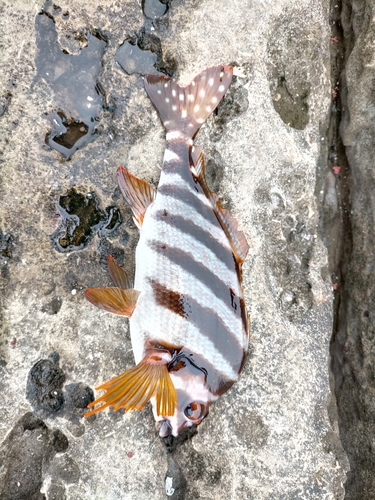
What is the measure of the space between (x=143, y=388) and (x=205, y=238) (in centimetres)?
94

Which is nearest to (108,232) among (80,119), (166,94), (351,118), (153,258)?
(153,258)

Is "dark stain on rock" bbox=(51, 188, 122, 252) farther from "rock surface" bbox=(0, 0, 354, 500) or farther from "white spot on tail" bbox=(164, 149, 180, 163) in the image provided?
"white spot on tail" bbox=(164, 149, 180, 163)

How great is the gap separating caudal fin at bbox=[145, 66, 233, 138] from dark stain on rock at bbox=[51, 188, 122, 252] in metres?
0.71

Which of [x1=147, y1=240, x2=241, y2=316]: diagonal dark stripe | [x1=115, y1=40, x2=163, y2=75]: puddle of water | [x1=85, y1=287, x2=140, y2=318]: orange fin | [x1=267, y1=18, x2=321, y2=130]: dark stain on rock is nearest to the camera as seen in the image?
[x1=85, y1=287, x2=140, y2=318]: orange fin

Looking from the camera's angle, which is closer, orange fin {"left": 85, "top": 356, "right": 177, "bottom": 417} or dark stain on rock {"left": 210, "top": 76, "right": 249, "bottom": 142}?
orange fin {"left": 85, "top": 356, "right": 177, "bottom": 417}

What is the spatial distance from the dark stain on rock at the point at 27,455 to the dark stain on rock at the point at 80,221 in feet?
3.59

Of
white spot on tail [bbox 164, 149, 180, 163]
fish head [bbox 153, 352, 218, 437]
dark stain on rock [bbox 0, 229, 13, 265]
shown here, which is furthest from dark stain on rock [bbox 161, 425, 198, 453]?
white spot on tail [bbox 164, 149, 180, 163]

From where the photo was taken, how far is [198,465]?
270 centimetres

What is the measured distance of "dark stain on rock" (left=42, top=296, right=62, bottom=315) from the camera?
2.76 metres

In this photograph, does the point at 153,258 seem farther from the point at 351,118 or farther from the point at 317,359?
the point at 351,118

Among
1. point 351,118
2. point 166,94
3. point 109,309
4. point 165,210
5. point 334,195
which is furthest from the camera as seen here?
point 334,195

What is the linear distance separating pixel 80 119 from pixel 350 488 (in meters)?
3.26

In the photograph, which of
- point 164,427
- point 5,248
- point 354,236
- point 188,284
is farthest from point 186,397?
point 354,236

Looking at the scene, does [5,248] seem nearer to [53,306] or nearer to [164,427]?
[53,306]
